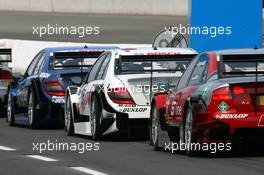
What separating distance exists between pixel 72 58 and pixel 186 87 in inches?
266

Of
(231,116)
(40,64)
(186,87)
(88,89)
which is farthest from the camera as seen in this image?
(40,64)

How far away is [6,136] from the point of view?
19.9 meters

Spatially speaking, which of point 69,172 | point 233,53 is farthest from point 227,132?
point 69,172

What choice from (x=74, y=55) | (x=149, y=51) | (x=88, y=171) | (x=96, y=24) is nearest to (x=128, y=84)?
(x=149, y=51)

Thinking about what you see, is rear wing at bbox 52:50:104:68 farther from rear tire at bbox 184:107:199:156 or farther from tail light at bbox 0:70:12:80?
rear tire at bbox 184:107:199:156

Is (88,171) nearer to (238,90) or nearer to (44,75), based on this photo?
(238,90)

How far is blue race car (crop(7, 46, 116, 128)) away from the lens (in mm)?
22016

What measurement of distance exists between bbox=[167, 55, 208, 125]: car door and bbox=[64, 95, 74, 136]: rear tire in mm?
4293

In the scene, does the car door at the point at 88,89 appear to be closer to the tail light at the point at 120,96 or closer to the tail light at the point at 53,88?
the tail light at the point at 120,96

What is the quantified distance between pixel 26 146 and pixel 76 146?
0.68 m

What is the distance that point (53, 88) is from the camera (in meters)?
22.2

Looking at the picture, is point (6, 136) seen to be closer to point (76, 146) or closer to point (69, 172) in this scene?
point (76, 146)

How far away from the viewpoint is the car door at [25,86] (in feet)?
76.0

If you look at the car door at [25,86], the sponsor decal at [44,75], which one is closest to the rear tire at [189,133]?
the sponsor decal at [44,75]
